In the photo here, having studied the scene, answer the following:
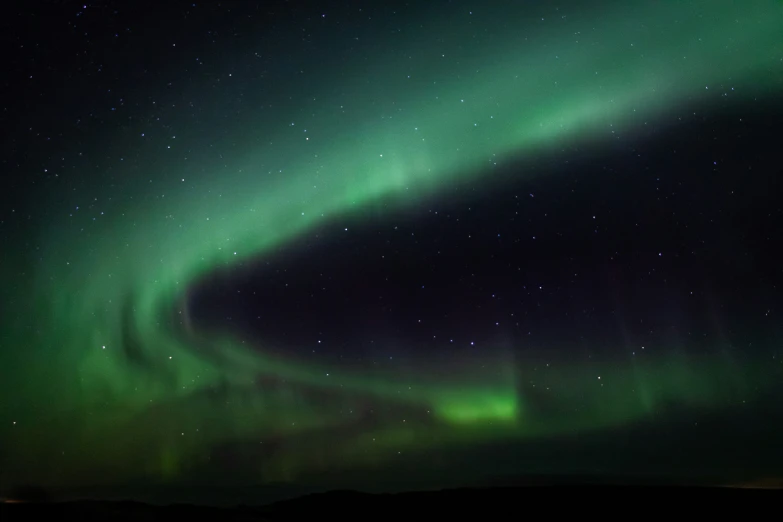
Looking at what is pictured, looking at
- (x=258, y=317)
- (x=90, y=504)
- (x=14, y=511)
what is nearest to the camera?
(x=14, y=511)

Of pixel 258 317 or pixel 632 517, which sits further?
pixel 258 317

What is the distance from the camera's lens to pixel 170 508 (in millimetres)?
3182

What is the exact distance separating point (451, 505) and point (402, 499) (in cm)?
30

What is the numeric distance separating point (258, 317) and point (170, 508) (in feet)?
4.02

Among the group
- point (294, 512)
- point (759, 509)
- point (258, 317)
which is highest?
point (258, 317)

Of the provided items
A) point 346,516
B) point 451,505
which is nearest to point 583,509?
point 451,505

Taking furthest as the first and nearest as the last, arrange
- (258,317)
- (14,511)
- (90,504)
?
(258,317)
(90,504)
(14,511)

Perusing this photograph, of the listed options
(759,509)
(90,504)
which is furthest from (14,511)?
(759,509)

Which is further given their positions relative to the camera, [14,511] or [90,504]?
[90,504]

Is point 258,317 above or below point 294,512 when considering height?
above

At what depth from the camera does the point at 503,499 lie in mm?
3279

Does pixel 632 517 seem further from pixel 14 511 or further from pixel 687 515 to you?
pixel 14 511

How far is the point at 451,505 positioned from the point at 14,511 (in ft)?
7.96

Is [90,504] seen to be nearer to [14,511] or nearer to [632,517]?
[14,511]
